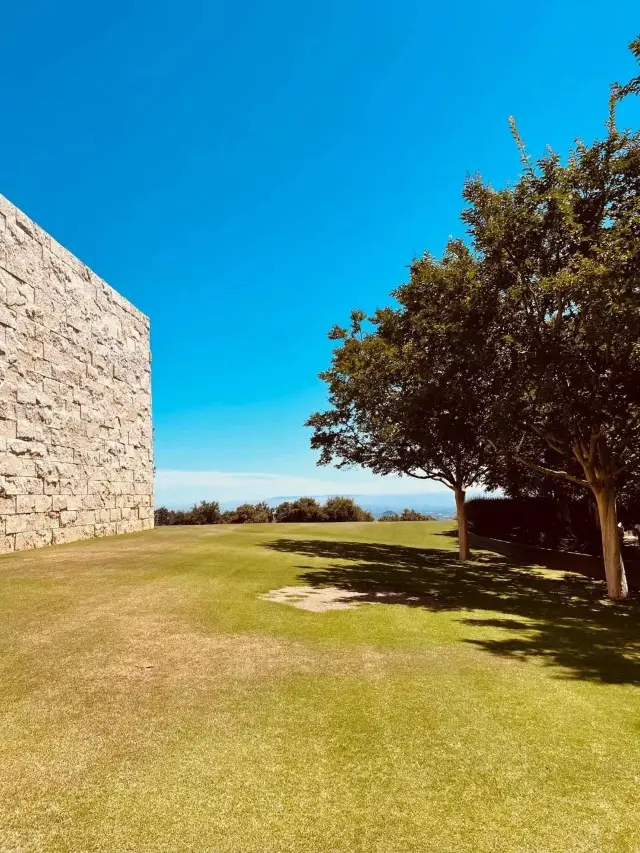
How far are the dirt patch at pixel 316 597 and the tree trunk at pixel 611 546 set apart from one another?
6.91 metres

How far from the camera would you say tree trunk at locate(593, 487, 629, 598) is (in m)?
13.4

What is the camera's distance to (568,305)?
12.9 meters

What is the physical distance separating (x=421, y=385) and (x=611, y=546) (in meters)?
6.53

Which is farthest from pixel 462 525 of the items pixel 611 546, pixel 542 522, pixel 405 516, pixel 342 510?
pixel 405 516

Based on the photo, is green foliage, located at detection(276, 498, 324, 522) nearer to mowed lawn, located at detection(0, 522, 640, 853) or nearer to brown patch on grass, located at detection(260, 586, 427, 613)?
brown patch on grass, located at detection(260, 586, 427, 613)

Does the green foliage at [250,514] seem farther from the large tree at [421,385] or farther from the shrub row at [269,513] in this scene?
the large tree at [421,385]

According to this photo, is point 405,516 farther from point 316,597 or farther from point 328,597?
Answer: point 316,597

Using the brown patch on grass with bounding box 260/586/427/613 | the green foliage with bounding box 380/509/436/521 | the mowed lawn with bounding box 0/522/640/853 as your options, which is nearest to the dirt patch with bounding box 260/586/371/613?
the brown patch on grass with bounding box 260/586/427/613

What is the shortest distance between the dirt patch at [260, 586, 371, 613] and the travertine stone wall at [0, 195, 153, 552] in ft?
23.2

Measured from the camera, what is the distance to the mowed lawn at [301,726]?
3.29 metres

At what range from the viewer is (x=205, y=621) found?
7883mm

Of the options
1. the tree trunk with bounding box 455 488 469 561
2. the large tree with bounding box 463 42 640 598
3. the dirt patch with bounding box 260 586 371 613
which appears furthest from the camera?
the tree trunk with bounding box 455 488 469 561

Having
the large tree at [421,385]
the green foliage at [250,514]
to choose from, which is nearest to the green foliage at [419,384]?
the large tree at [421,385]

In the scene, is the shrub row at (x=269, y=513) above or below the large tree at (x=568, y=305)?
below
